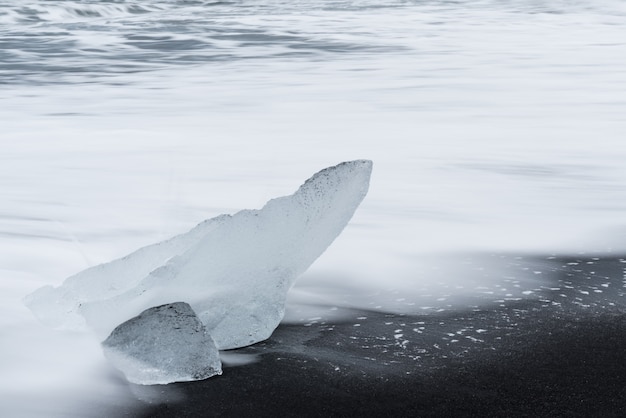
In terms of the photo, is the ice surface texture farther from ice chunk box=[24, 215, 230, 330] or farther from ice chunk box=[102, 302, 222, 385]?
ice chunk box=[102, 302, 222, 385]

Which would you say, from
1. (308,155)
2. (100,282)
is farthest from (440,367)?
(308,155)

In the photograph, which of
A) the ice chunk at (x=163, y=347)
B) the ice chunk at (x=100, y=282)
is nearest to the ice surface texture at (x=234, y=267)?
the ice chunk at (x=100, y=282)

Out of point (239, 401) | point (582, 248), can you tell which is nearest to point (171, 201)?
point (582, 248)

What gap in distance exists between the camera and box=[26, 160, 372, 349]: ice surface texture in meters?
1.74

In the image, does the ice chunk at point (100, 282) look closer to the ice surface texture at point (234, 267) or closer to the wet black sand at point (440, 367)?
the ice surface texture at point (234, 267)

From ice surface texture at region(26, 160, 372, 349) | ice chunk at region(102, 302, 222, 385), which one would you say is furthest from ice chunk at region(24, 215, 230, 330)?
ice chunk at region(102, 302, 222, 385)

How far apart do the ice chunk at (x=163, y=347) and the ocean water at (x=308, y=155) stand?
0.16ft

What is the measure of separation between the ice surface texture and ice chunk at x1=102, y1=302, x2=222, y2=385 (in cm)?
12

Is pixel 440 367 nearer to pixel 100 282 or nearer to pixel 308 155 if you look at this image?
pixel 100 282

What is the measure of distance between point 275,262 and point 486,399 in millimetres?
476

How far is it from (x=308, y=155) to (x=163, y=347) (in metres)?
2.50

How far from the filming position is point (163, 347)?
1.56 meters

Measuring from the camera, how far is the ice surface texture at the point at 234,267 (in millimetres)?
1738

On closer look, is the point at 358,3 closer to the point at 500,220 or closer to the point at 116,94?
the point at 116,94
